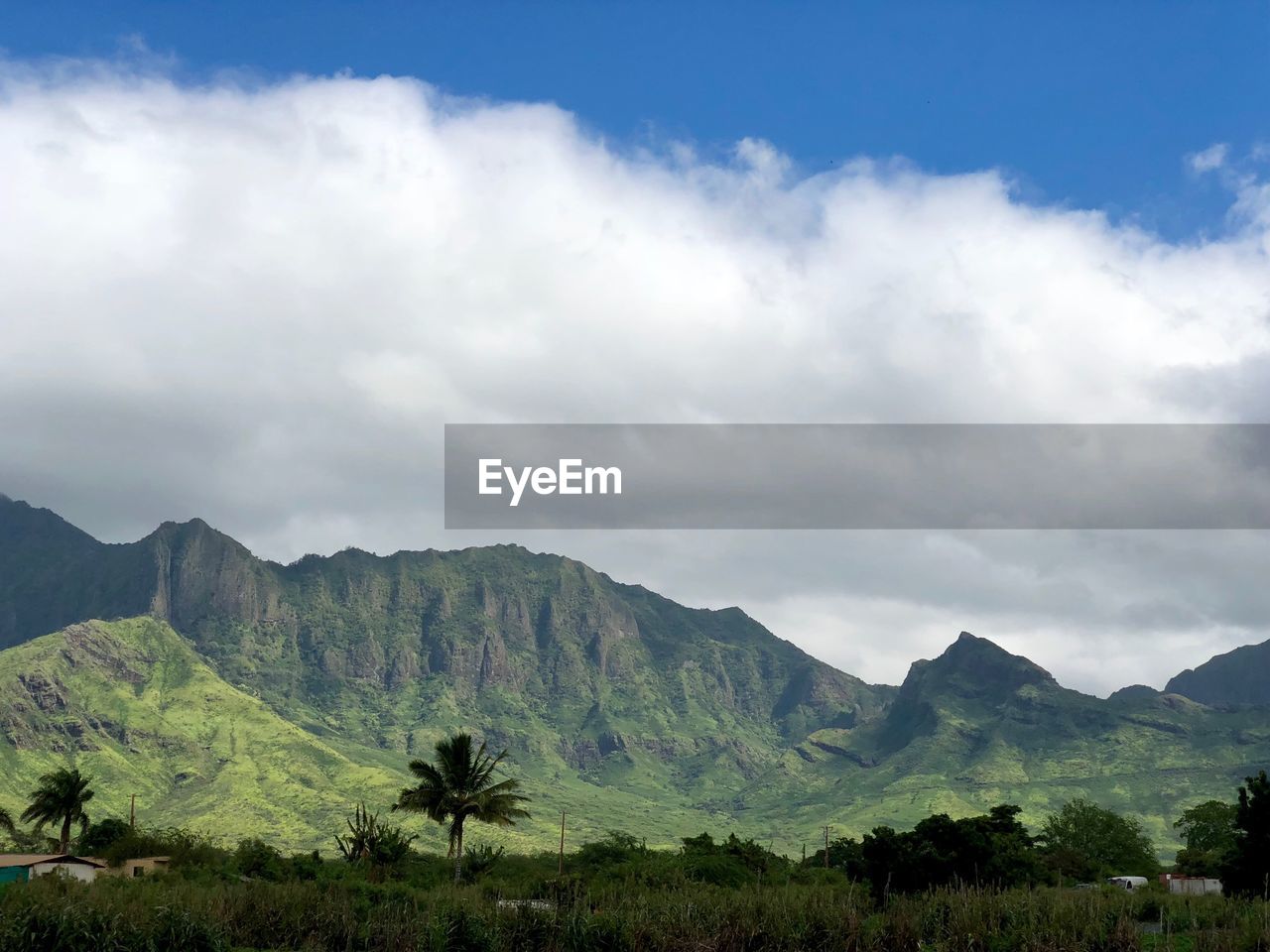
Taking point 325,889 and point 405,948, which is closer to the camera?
point 405,948

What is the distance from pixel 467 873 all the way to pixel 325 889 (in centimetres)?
2568

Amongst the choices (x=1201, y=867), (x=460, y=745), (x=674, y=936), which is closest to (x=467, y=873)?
(x=460, y=745)

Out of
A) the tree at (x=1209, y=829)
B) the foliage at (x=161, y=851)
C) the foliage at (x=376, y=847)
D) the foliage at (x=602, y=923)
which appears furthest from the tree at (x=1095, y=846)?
the foliage at (x=161, y=851)

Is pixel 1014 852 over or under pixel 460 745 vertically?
under

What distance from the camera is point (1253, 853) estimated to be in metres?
61.6

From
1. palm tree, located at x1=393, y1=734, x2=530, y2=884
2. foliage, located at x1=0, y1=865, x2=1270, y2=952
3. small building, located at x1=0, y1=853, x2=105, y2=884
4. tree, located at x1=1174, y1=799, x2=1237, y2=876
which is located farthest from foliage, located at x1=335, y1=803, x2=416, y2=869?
tree, located at x1=1174, y1=799, x2=1237, y2=876

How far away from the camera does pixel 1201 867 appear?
96938 millimetres

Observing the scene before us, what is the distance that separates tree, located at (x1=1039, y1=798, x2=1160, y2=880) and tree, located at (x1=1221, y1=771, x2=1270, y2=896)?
4564 centimetres

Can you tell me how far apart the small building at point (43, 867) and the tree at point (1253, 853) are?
62459mm

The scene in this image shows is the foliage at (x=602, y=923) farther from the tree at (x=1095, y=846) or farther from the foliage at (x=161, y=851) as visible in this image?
the tree at (x=1095, y=846)

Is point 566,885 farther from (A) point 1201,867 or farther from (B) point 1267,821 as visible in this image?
(A) point 1201,867

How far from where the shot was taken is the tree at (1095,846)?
364ft

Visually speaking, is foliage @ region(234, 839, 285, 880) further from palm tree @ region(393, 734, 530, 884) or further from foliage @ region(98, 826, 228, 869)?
palm tree @ region(393, 734, 530, 884)

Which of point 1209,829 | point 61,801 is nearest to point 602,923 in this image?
point 61,801
